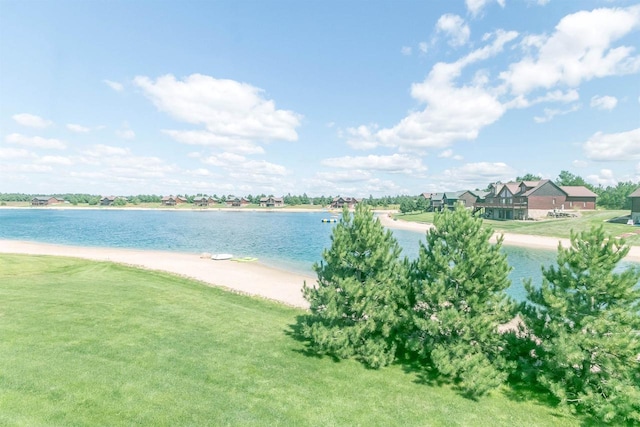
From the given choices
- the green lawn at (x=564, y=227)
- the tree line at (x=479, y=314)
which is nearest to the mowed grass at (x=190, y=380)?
the tree line at (x=479, y=314)

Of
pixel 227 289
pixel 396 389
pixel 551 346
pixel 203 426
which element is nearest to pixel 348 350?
pixel 396 389

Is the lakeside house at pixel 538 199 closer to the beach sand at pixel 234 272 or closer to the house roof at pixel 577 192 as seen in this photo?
the house roof at pixel 577 192

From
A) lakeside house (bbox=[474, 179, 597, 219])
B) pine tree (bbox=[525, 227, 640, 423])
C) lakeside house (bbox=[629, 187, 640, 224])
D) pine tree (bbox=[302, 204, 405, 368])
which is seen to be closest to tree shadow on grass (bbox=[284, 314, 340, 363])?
pine tree (bbox=[302, 204, 405, 368])

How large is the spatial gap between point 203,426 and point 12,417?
16.3ft

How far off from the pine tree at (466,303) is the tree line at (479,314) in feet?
0.13

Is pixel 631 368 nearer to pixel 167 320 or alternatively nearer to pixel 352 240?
pixel 352 240

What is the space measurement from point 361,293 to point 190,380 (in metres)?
7.15

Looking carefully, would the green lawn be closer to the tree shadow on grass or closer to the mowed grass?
the tree shadow on grass

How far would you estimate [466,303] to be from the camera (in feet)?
40.2

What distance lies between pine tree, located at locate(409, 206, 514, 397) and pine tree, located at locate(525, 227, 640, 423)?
1.55 m

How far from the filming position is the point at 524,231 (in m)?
71.0

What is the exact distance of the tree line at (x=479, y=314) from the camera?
10.5 metres

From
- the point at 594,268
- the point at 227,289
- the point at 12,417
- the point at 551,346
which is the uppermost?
the point at 594,268

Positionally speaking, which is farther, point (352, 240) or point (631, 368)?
point (352, 240)
